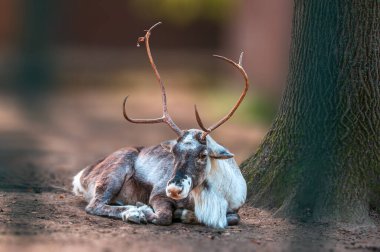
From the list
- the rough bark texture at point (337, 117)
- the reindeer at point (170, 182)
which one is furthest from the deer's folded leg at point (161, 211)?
the rough bark texture at point (337, 117)

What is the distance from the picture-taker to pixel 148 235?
5.61 meters

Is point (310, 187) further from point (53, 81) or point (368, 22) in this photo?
point (53, 81)

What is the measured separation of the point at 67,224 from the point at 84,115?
888 centimetres

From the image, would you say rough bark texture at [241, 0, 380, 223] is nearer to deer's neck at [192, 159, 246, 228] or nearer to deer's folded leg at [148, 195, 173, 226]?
deer's neck at [192, 159, 246, 228]

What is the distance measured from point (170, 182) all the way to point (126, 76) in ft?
44.9

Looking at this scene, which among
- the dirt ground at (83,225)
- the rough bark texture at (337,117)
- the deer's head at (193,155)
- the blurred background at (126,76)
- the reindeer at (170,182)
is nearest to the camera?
the dirt ground at (83,225)

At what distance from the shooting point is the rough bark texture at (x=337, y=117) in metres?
6.38

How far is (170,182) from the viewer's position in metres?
5.71

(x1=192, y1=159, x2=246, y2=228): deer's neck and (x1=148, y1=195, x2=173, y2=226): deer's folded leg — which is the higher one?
(x1=192, y1=159, x2=246, y2=228): deer's neck

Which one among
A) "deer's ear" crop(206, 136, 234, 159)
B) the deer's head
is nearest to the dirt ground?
the deer's head

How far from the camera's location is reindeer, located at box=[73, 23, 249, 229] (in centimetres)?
597

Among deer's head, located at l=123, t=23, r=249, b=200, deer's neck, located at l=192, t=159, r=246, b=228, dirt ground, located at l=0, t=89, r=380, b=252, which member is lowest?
dirt ground, located at l=0, t=89, r=380, b=252

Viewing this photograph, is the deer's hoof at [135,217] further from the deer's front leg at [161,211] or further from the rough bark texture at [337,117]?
the rough bark texture at [337,117]

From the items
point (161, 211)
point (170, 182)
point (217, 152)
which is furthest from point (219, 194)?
point (170, 182)
